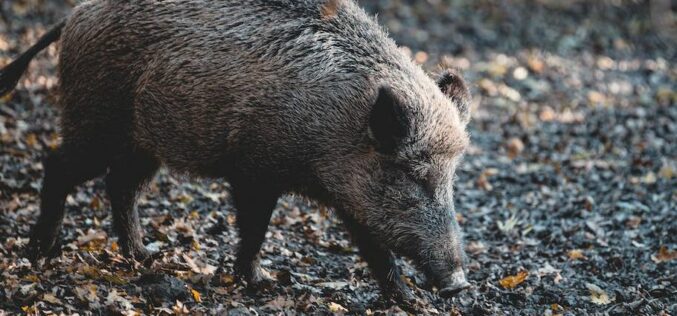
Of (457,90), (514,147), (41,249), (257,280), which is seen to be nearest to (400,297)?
(257,280)

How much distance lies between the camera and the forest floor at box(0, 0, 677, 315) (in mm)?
5478

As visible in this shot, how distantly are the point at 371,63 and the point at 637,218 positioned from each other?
145 inches

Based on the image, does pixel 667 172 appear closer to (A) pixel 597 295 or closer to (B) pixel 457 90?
(A) pixel 597 295

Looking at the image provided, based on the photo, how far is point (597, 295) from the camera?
243 inches

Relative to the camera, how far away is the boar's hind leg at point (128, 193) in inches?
243

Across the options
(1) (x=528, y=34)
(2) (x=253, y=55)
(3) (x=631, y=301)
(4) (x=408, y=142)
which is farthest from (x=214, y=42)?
(1) (x=528, y=34)

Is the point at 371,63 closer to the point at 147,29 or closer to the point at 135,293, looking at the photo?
the point at 147,29

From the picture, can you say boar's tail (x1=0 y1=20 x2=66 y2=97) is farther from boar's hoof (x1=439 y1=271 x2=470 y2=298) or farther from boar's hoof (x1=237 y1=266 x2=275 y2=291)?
boar's hoof (x1=439 y1=271 x2=470 y2=298)

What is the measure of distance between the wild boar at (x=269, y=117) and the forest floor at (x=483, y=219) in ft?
1.50

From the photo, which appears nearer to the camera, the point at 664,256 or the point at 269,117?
the point at 269,117

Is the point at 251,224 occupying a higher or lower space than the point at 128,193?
higher

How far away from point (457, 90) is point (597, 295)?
183 centimetres

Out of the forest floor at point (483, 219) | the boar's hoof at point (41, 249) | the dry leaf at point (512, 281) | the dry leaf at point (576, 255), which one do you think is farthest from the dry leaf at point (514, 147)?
the boar's hoof at point (41, 249)

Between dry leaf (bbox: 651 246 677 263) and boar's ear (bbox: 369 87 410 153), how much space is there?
115 inches
